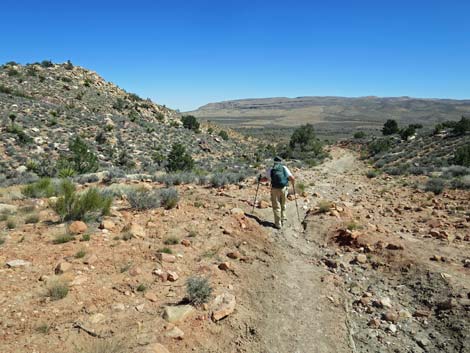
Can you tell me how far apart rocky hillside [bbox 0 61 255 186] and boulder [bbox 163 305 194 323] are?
1421 cm

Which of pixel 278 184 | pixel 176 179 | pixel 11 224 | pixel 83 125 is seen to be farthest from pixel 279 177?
pixel 83 125

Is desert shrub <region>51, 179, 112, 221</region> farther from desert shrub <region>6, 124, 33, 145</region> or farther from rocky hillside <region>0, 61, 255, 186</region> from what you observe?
desert shrub <region>6, 124, 33, 145</region>

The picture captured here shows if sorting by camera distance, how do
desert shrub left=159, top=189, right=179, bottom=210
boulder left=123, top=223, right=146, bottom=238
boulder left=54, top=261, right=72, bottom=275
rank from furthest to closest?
desert shrub left=159, top=189, right=179, bottom=210 < boulder left=123, top=223, right=146, bottom=238 < boulder left=54, top=261, right=72, bottom=275

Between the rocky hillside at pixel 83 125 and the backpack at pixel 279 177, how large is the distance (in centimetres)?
1268

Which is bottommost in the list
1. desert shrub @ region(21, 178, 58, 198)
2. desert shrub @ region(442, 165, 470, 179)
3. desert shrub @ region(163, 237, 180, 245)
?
desert shrub @ region(442, 165, 470, 179)

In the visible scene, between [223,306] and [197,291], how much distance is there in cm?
44

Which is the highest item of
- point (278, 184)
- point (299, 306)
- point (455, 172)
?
point (278, 184)

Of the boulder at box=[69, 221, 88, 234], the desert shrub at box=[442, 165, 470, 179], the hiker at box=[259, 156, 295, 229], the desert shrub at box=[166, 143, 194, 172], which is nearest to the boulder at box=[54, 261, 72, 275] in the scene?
the boulder at box=[69, 221, 88, 234]

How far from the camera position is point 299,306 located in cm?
545

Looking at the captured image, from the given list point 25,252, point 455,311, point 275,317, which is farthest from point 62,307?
point 455,311

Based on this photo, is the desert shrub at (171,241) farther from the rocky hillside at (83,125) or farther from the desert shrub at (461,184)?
the rocky hillside at (83,125)

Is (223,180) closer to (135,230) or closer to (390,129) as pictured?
(135,230)

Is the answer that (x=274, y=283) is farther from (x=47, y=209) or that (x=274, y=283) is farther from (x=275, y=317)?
(x=47, y=209)

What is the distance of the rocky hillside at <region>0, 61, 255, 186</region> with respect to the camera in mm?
21672
